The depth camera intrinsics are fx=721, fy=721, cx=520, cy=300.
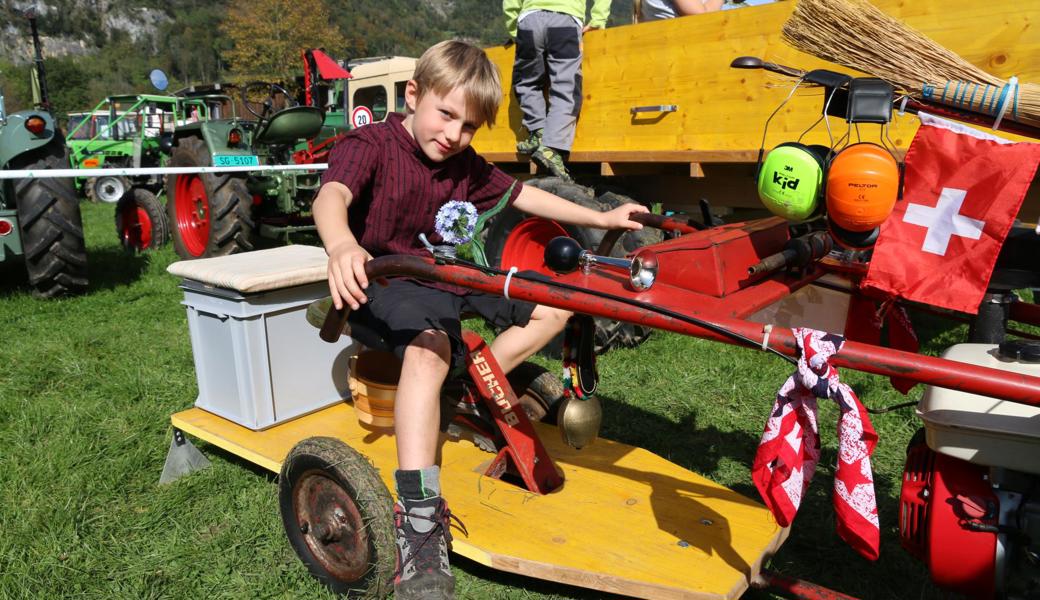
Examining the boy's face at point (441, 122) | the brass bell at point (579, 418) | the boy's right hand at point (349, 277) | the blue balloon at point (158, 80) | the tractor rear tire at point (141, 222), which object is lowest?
the tractor rear tire at point (141, 222)

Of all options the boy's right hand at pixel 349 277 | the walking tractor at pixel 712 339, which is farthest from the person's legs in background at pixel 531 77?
the boy's right hand at pixel 349 277

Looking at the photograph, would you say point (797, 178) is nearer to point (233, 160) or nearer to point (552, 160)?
point (552, 160)

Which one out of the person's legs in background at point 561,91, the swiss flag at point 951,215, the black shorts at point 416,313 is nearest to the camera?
the swiss flag at point 951,215

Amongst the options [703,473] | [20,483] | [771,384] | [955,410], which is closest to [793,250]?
[955,410]

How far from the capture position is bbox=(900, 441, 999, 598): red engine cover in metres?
1.48

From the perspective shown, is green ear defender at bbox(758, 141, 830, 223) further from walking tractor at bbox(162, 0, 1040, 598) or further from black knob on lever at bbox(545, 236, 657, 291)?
black knob on lever at bbox(545, 236, 657, 291)

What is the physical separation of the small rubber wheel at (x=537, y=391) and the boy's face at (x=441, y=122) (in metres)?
0.95

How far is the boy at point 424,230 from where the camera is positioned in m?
1.93

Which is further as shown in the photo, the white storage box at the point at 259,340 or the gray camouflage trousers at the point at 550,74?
the gray camouflage trousers at the point at 550,74

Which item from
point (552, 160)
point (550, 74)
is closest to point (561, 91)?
point (550, 74)

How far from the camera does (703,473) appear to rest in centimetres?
295

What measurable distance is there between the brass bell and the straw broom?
117 cm

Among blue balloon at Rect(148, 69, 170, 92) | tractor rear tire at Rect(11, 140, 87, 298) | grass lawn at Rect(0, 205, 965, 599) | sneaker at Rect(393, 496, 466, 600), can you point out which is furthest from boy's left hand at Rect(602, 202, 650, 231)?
blue balloon at Rect(148, 69, 170, 92)

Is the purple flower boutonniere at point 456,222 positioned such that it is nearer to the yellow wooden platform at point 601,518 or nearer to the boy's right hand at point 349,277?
the boy's right hand at point 349,277
